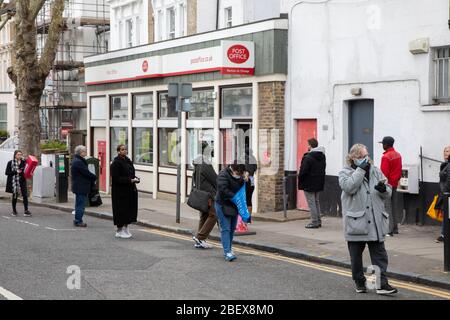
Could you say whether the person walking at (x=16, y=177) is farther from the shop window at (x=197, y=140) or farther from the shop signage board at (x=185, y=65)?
the shop signage board at (x=185, y=65)

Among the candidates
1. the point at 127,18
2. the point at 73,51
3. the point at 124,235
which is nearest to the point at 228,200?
the point at 124,235

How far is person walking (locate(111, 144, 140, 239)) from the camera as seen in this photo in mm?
15422

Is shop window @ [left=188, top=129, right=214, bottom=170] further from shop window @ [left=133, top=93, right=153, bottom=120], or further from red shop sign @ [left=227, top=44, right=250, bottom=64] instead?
red shop sign @ [left=227, top=44, right=250, bottom=64]

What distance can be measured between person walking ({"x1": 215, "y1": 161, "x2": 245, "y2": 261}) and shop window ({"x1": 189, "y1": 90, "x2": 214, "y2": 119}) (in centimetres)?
968

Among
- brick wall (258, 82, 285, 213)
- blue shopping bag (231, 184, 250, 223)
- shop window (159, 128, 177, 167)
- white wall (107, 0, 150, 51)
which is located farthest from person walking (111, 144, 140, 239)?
white wall (107, 0, 150, 51)

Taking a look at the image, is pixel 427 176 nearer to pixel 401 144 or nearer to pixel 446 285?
pixel 401 144

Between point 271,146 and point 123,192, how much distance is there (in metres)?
5.27

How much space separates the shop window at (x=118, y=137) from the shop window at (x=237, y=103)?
707 centimetres

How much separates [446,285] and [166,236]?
23.5ft

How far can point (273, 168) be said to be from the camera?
64.6 feet

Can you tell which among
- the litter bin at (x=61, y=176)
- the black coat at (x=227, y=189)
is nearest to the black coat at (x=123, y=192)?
the black coat at (x=227, y=189)

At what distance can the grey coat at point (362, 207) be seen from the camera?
976 centimetres

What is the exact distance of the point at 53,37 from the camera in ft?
86.2
